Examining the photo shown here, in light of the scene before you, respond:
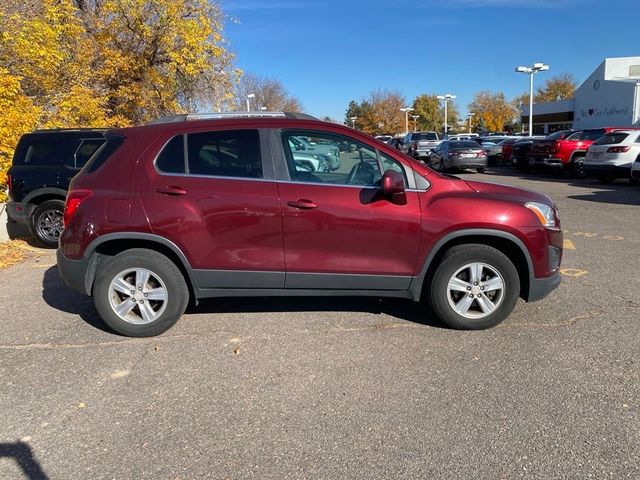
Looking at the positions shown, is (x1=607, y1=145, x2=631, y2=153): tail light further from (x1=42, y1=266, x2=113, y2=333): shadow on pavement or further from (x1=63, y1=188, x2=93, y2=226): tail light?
(x1=63, y1=188, x2=93, y2=226): tail light

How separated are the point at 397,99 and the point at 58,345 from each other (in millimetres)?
93707

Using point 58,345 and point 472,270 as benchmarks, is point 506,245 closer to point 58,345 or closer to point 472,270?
point 472,270

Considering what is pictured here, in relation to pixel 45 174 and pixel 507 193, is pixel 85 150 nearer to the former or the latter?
pixel 45 174

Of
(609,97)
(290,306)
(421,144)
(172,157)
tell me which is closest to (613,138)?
(290,306)

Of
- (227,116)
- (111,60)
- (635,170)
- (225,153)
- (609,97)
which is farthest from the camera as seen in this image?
(609,97)

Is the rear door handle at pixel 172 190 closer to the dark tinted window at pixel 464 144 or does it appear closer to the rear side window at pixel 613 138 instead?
the rear side window at pixel 613 138

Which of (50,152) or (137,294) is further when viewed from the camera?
(50,152)

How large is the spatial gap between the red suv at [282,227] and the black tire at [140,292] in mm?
11

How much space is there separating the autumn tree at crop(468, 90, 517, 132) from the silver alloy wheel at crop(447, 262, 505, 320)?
9996 cm

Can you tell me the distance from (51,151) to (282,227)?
575 cm

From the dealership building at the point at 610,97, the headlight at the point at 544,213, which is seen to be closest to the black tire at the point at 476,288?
the headlight at the point at 544,213

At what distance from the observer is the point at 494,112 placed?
99.0 meters

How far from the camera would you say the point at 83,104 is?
41.4 feet

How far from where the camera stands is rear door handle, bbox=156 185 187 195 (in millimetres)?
4191
